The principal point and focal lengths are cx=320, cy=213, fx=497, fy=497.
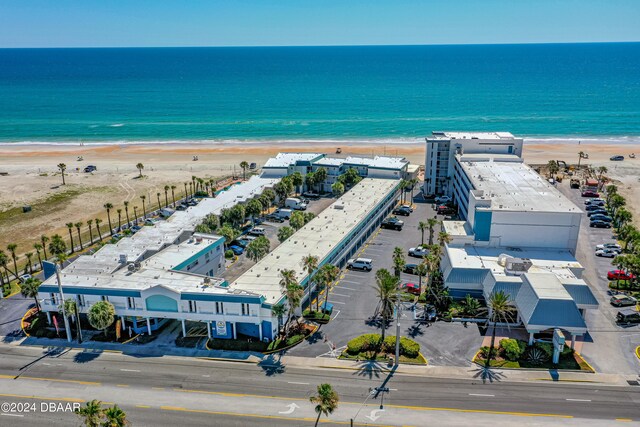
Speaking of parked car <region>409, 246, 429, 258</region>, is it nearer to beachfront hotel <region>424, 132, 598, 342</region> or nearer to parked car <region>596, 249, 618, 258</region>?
beachfront hotel <region>424, 132, 598, 342</region>

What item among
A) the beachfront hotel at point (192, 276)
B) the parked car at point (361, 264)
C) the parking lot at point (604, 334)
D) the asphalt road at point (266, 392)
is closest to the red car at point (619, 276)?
the parking lot at point (604, 334)

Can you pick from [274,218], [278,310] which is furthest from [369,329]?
[274,218]

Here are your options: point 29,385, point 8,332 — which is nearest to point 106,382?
point 29,385

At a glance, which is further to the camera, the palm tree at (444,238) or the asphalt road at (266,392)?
the palm tree at (444,238)

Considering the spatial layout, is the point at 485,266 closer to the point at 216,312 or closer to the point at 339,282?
the point at 339,282

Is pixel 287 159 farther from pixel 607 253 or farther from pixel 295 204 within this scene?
pixel 607 253

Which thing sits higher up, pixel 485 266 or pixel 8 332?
pixel 485 266

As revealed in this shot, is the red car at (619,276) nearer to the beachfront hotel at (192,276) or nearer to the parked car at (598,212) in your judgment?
the parked car at (598,212)
